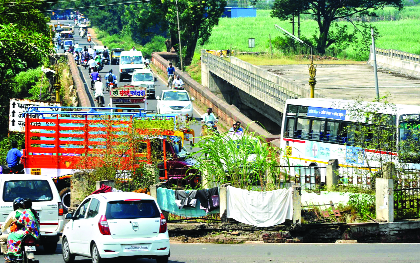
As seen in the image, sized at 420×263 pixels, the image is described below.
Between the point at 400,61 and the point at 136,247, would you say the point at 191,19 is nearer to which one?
the point at 400,61

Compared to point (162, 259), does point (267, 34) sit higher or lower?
Result: higher

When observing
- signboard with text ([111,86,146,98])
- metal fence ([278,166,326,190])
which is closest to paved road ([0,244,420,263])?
metal fence ([278,166,326,190])

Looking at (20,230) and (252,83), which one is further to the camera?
(252,83)

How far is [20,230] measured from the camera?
13.0 m

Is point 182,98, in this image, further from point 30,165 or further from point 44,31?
point 30,165

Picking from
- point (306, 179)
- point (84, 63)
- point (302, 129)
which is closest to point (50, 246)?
point (306, 179)

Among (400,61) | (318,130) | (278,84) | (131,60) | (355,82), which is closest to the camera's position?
(318,130)

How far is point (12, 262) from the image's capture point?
12.8 m

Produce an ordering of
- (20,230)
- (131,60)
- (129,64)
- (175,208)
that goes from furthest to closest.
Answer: (131,60) → (129,64) → (175,208) → (20,230)

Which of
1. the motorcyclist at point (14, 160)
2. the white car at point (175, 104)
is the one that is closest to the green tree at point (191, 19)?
the white car at point (175, 104)

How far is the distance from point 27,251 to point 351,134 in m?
15.1

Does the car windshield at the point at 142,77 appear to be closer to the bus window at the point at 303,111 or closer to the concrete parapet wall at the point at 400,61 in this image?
the concrete parapet wall at the point at 400,61

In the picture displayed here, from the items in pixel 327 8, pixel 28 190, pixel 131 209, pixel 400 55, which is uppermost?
pixel 327 8

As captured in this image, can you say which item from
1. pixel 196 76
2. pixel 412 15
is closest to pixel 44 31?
pixel 196 76
